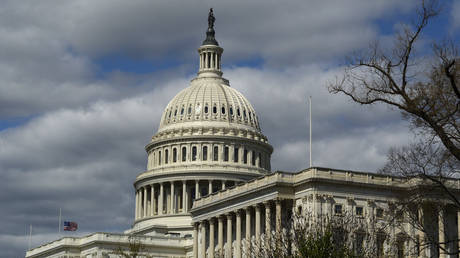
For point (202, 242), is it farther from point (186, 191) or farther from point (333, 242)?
point (333, 242)

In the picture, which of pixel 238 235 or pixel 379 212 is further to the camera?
pixel 238 235

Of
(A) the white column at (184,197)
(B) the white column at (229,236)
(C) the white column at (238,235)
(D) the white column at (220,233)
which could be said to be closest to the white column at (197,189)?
(A) the white column at (184,197)

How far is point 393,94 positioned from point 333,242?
25.7 m

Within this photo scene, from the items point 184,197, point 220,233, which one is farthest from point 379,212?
point 184,197

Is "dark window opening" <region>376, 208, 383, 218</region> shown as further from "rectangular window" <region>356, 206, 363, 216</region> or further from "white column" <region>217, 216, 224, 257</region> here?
"white column" <region>217, 216, 224, 257</region>

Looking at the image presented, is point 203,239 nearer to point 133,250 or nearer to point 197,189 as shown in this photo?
point 133,250

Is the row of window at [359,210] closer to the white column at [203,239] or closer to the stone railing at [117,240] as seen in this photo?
the white column at [203,239]

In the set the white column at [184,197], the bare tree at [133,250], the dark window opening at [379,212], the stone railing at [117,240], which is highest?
the white column at [184,197]

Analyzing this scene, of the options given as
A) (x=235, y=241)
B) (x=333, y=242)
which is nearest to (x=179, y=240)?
(x=235, y=241)

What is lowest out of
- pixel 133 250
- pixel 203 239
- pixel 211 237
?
pixel 133 250

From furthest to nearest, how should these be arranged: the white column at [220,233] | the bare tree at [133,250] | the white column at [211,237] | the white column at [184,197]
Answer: the white column at [184,197], the white column at [211,237], the white column at [220,233], the bare tree at [133,250]

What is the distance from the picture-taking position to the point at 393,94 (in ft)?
154

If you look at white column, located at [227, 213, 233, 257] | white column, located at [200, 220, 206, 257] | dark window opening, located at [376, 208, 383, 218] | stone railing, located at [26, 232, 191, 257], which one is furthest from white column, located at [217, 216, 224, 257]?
stone railing, located at [26, 232, 191, 257]

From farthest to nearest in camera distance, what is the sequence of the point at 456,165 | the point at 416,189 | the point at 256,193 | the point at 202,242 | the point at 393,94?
the point at 202,242, the point at 256,193, the point at 416,189, the point at 456,165, the point at 393,94
